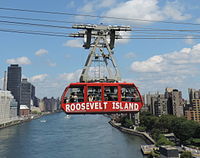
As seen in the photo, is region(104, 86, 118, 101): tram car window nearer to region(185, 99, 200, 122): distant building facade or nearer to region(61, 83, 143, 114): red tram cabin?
region(61, 83, 143, 114): red tram cabin

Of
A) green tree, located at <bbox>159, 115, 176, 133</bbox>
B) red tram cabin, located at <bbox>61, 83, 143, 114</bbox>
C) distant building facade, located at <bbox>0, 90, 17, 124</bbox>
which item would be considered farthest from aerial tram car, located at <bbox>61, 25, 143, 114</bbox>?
distant building facade, located at <bbox>0, 90, 17, 124</bbox>

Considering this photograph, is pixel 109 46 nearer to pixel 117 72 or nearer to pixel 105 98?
pixel 117 72

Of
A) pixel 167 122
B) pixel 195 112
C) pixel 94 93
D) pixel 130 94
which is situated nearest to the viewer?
pixel 94 93

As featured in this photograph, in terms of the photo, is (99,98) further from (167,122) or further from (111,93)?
(167,122)

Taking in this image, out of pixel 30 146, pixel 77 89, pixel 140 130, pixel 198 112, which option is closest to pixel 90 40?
pixel 77 89

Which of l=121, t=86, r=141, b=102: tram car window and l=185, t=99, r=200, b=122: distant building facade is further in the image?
l=185, t=99, r=200, b=122: distant building facade

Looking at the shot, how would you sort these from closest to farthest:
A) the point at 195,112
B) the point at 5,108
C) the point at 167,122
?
the point at 167,122 → the point at 195,112 → the point at 5,108

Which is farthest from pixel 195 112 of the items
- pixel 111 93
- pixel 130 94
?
pixel 111 93

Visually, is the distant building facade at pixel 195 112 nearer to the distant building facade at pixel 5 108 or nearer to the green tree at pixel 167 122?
the green tree at pixel 167 122
